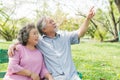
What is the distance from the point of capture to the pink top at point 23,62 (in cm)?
413

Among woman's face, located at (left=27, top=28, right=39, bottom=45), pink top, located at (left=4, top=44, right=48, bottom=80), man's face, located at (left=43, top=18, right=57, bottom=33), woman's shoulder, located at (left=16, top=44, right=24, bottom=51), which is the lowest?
pink top, located at (left=4, top=44, right=48, bottom=80)

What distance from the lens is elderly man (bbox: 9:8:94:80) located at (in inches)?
170

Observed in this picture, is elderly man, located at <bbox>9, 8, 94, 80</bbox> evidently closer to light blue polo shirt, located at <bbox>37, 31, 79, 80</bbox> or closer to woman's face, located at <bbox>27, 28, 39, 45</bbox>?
light blue polo shirt, located at <bbox>37, 31, 79, 80</bbox>

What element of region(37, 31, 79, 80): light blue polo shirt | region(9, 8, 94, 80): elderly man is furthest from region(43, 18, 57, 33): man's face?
region(37, 31, 79, 80): light blue polo shirt

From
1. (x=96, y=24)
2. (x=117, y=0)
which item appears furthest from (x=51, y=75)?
(x=96, y=24)

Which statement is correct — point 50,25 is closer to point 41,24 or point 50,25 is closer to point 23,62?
point 41,24

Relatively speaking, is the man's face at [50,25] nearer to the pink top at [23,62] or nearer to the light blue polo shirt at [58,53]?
the light blue polo shirt at [58,53]

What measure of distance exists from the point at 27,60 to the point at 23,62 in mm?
54

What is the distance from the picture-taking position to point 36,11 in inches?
1156

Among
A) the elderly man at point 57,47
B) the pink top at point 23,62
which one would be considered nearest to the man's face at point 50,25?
the elderly man at point 57,47

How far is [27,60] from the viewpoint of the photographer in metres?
4.14

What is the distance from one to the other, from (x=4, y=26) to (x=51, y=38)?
23.6m

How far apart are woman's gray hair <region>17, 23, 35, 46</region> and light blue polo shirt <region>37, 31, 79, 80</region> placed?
230 mm

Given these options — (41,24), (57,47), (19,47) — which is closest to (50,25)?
(41,24)
